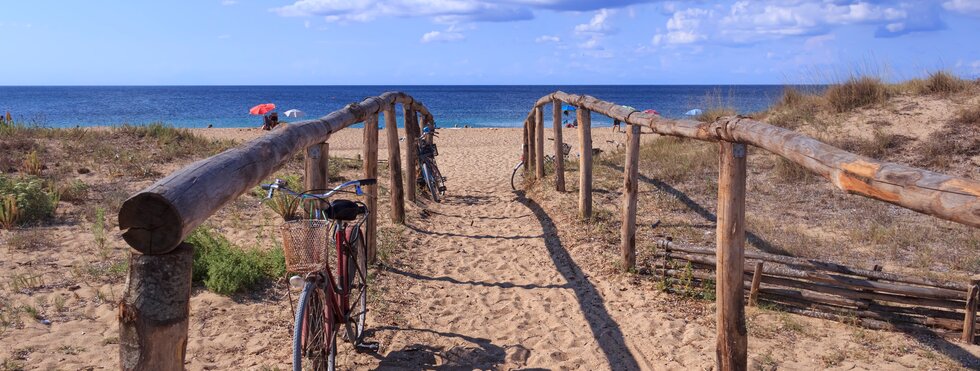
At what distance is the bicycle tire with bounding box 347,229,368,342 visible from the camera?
3.95m

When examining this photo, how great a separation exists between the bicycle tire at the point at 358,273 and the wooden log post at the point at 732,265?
6.69 feet

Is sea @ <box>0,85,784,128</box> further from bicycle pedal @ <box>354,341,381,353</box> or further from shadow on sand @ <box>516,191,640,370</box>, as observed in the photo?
bicycle pedal @ <box>354,341,381,353</box>

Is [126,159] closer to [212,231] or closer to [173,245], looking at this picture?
[212,231]

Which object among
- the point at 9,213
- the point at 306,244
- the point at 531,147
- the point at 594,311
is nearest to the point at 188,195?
the point at 306,244

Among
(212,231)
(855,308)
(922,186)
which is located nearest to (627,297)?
(855,308)

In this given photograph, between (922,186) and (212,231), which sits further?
(212,231)

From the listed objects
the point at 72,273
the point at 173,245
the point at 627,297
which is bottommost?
the point at 627,297

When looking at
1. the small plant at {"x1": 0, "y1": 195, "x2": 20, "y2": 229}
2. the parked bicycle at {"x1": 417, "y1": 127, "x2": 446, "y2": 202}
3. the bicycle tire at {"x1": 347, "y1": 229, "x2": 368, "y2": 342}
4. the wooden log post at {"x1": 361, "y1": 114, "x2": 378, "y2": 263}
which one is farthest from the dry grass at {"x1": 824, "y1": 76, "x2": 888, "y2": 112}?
the small plant at {"x1": 0, "y1": 195, "x2": 20, "y2": 229}

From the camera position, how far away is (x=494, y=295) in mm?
5809

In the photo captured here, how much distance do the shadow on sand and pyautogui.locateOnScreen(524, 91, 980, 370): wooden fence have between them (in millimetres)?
523

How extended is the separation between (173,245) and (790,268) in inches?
179

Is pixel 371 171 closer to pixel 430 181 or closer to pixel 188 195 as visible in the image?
pixel 430 181

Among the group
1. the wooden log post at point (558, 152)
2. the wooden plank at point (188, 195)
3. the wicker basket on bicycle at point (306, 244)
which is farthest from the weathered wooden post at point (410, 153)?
the wicker basket on bicycle at point (306, 244)

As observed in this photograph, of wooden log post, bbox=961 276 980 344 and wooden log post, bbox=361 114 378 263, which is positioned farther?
wooden log post, bbox=361 114 378 263
